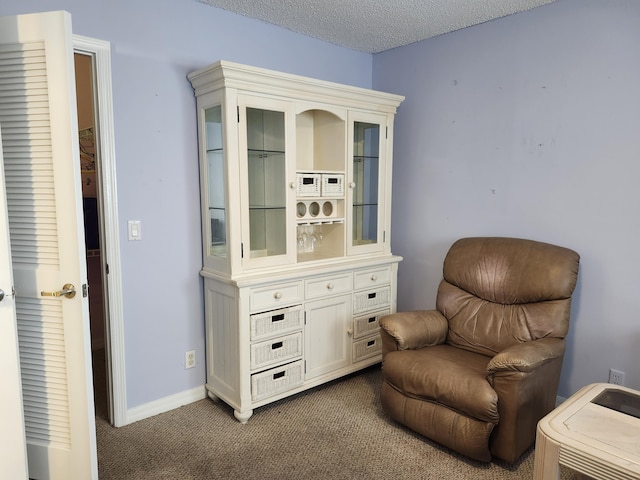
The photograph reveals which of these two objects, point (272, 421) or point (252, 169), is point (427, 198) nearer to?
point (252, 169)

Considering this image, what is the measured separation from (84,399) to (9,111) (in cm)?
121

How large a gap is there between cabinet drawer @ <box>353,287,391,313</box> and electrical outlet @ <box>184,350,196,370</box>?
42.2 inches

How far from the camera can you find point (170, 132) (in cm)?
254

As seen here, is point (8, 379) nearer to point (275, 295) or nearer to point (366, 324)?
point (275, 295)

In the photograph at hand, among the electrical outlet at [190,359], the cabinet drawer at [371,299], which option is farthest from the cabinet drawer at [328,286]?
the electrical outlet at [190,359]

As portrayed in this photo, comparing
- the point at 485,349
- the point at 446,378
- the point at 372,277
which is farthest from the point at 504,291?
the point at 372,277

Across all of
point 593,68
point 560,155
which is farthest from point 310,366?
point 593,68

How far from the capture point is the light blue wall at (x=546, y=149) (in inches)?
94.7

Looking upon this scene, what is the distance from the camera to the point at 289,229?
2.71 m

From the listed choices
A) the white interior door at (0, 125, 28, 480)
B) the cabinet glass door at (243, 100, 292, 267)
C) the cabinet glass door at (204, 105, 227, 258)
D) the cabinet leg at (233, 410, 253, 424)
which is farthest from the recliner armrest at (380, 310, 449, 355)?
the white interior door at (0, 125, 28, 480)

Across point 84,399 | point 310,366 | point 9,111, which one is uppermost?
point 9,111

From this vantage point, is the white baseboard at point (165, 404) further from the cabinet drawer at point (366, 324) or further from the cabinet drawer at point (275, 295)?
the cabinet drawer at point (366, 324)

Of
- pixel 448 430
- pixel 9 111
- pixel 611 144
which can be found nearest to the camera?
pixel 9 111

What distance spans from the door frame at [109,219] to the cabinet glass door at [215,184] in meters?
0.51
